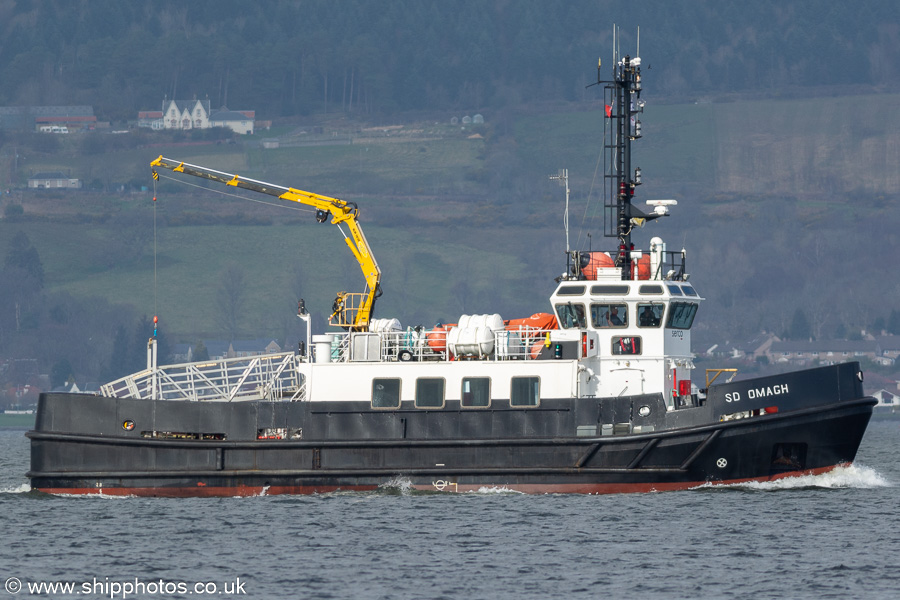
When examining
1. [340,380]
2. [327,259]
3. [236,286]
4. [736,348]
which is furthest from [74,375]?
[340,380]

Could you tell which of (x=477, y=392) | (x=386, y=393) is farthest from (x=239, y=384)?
(x=477, y=392)

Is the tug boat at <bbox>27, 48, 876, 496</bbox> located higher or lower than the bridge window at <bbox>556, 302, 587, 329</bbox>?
lower

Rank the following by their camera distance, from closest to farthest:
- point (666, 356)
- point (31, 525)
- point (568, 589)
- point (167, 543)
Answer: point (568, 589) → point (167, 543) → point (31, 525) → point (666, 356)

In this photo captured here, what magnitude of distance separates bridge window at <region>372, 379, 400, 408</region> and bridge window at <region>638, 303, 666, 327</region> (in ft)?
16.3

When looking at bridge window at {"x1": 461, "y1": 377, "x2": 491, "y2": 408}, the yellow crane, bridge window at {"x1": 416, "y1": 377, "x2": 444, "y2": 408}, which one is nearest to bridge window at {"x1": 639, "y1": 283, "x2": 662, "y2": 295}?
bridge window at {"x1": 461, "y1": 377, "x2": 491, "y2": 408}

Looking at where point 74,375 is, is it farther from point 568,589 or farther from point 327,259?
point 568,589

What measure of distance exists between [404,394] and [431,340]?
141cm

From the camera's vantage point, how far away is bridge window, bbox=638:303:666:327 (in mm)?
27859

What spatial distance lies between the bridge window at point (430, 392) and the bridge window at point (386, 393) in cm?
43

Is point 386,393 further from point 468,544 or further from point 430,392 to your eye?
point 468,544

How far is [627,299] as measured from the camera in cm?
2794

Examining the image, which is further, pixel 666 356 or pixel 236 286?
pixel 236 286

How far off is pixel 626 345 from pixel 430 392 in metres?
3.98

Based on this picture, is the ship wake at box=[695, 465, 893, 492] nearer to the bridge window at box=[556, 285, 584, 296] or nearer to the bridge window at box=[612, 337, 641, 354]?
the bridge window at box=[612, 337, 641, 354]
